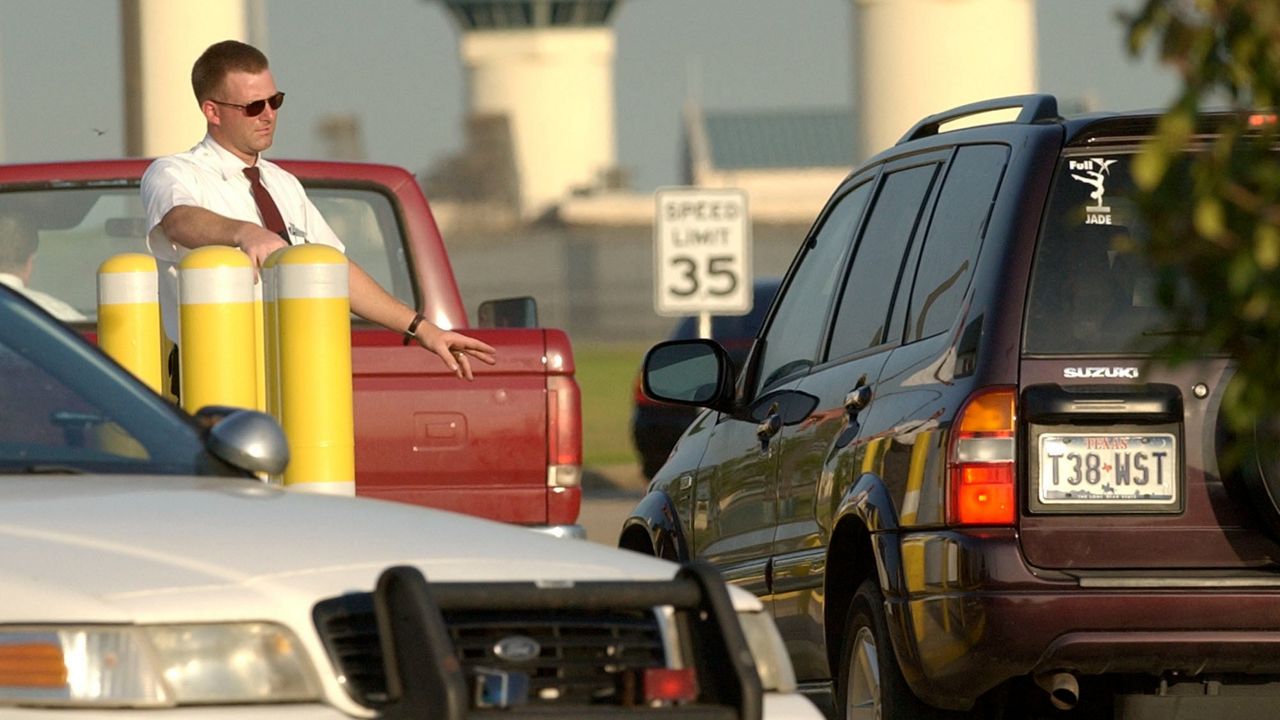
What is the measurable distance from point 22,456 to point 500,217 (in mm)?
94660

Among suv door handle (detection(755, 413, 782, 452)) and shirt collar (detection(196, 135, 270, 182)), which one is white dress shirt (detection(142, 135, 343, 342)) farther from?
suv door handle (detection(755, 413, 782, 452))

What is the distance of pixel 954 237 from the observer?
6473mm

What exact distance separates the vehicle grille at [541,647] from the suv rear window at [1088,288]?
1980 millimetres

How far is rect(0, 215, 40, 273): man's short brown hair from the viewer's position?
8.64m

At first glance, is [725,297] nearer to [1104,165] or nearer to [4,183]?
[4,183]

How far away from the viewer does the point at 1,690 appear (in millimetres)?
3855

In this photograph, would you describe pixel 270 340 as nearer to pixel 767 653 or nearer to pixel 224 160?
pixel 224 160

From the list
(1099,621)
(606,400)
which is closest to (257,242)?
(1099,621)

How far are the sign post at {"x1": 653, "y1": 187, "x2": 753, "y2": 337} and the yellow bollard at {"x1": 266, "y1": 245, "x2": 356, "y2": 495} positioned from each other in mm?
11576

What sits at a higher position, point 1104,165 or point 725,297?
point 1104,165

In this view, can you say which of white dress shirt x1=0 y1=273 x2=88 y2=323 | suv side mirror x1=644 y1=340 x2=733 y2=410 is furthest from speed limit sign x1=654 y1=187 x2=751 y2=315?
suv side mirror x1=644 y1=340 x2=733 y2=410

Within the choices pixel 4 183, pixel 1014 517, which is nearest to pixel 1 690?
pixel 1014 517

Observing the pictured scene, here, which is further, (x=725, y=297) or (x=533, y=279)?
(x=533, y=279)

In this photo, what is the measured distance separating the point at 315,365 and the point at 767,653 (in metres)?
2.30
